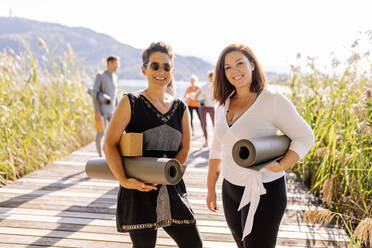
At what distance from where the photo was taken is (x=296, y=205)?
3.23 meters

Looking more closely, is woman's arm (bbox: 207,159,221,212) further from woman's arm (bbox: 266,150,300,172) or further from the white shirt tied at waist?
woman's arm (bbox: 266,150,300,172)

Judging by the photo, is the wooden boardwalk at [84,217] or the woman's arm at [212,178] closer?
the woman's arm at [212,178]

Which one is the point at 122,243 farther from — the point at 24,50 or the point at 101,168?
the point at 24,50

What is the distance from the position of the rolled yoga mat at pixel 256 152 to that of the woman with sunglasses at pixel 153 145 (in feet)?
1.27

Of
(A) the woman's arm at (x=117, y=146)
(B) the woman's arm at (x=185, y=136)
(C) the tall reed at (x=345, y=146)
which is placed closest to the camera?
(A) the woman's arm at (x=117, y=146)

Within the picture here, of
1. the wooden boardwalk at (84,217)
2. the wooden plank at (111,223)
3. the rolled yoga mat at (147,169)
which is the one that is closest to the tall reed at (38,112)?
the wooden boardwalk at (84,217)

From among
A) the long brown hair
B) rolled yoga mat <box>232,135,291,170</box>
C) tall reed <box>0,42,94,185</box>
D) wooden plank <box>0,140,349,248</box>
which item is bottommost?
wooden plank <box>0,140,349,248</box>

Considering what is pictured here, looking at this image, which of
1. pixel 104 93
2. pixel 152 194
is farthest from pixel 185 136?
pixel 104 93

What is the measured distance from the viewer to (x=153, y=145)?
1.43m

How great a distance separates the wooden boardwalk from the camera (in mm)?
2453

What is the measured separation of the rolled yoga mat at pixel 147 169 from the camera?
1185 millimetres

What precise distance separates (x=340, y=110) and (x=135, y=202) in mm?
2549

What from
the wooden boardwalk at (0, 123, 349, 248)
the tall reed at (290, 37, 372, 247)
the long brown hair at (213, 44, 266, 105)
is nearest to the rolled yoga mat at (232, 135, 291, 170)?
the long brown hair at (213, 44, 266, 105)

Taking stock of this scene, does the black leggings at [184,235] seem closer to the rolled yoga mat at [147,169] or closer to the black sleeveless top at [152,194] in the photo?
the black sleeveless top at [152,194]
